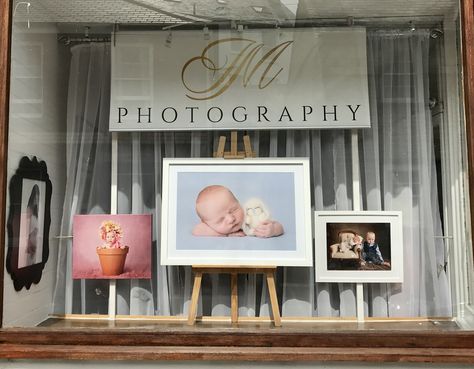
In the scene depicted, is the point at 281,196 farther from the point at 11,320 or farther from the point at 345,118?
the point at 11,320

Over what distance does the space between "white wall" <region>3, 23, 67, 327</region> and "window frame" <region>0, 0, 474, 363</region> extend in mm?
141

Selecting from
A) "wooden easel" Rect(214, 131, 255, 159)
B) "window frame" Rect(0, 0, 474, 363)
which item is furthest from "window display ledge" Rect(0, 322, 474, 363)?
"wooden easel" Rect(214, 131, 255, 159)

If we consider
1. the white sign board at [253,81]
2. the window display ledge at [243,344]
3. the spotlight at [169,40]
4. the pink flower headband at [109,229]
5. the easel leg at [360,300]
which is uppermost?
the spotlight at [169,40]

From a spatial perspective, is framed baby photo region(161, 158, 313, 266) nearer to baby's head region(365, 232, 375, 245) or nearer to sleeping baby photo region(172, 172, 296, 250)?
sleeping baby photo region(172, 172, 296, 250)

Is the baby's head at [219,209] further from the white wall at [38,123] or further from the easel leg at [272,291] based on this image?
the white wall at [38,123]

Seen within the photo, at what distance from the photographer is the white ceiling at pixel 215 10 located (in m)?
1.89

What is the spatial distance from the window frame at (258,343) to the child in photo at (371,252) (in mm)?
456

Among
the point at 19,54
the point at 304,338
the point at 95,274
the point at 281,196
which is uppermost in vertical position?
the point at 19,54

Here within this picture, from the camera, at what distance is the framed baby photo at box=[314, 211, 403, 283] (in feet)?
6.29

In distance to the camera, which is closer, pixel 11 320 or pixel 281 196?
pixel 11 320

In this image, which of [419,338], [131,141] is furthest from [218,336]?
[131,141]

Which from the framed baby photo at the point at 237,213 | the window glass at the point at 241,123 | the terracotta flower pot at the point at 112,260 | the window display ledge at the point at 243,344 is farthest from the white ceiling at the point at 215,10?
the window display ledge at the point at 243,344

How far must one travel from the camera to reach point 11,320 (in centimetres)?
154

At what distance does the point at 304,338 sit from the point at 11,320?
971mm
